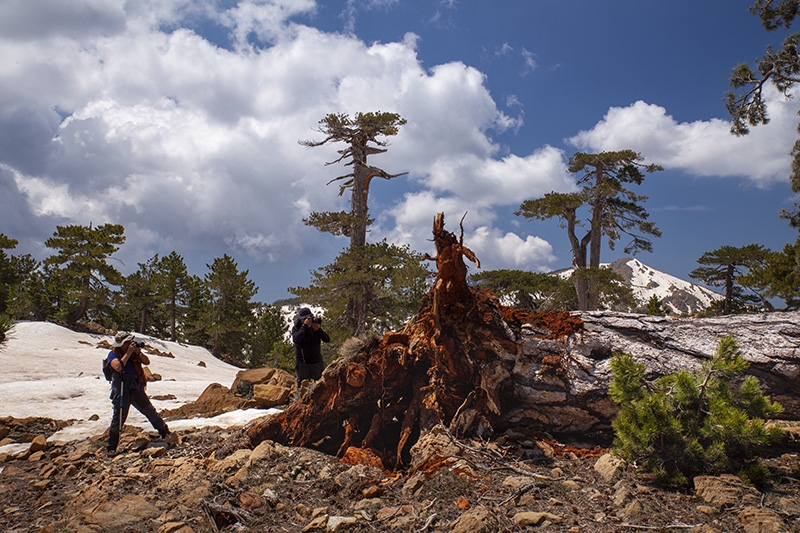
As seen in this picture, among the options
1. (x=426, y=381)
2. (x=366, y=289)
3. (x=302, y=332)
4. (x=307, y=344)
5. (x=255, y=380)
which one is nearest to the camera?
(x=426, y=381)

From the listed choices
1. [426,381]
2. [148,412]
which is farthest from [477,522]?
[148,412]

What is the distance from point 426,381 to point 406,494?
6.42ft

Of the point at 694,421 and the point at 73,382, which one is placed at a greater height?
the point at 694,421

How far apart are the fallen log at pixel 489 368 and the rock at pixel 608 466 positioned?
2.84ft

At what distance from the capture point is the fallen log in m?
6.09

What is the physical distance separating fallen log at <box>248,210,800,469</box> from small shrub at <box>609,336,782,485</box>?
96 centimetres

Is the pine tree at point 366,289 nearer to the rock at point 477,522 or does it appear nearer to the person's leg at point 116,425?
the person's leg at point 116,425

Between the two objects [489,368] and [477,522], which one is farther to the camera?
[489,368]

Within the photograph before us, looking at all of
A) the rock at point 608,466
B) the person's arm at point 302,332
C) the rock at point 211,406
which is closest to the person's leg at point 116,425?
the person's arm at point 302,332

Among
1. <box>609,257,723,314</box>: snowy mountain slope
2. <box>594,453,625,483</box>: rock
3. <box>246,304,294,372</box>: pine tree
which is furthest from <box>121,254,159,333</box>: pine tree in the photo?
<box>609,257,723,314</box>: snowy mountain slope

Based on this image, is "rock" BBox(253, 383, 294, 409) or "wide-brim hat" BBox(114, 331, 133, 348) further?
"rock" BBox(253, 383, 294, 409)

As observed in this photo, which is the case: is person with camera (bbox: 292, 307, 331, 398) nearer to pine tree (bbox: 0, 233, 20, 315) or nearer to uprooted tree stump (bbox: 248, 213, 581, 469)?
uprooted tree stump (bbox: 248, 213, 581, 469)

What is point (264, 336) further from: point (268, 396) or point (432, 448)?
point (432, 448)

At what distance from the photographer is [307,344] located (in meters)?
8.90
